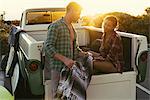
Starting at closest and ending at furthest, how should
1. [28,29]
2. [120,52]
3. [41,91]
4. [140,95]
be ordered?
1. [41,91]
2. [120,52]
3. [140,95]
4. [28,29]

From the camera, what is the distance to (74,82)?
2998 millimetres

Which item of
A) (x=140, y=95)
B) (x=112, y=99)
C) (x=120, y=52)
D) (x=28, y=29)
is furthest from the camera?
(x=28, y=29)

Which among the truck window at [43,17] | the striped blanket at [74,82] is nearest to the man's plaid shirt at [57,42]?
the striped blanket at [74,82]

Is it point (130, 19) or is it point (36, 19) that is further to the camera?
point (130, 19)

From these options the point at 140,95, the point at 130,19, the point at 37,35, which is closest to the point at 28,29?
the point at 37,35

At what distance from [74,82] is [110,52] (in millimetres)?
980

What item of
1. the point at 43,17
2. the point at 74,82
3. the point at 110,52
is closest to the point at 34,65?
the point at 74,82

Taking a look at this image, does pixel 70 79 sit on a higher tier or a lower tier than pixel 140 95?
higher

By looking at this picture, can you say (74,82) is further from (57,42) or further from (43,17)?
(43,17)

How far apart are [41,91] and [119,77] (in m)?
0.93

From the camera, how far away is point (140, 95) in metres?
5.12

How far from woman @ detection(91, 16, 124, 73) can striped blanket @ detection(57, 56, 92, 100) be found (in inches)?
20.6

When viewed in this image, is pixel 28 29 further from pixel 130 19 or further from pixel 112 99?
→ pixel 130 19

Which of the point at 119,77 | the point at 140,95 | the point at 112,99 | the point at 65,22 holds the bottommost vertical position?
the point at 140,95
